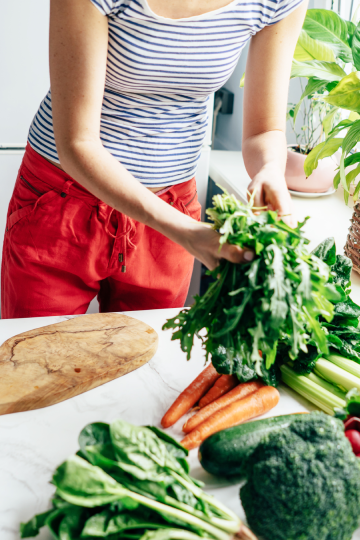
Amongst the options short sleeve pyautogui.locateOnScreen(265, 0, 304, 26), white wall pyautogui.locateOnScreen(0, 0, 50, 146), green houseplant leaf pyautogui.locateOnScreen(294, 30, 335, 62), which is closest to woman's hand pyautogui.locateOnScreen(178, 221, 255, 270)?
short sleeve pyautogui.locateOnScreen(265, 0, 304, 26)

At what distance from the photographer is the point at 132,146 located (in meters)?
1.10

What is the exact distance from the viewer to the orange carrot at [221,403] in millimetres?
841

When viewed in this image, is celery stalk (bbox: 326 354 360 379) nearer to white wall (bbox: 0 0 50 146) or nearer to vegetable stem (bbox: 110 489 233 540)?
vegetable stem (bbox: 110 489 233 540)

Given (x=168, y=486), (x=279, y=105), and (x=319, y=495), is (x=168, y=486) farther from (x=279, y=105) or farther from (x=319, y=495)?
(x=279, y=105)

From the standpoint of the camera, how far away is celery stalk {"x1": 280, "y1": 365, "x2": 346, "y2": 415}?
2.87 feet

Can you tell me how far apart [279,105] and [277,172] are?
224 millimetres

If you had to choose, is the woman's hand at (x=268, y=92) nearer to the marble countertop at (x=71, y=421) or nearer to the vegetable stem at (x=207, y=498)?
the marble countertop at (x=71, y=421)

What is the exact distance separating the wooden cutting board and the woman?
0.17 m

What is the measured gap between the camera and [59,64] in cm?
83

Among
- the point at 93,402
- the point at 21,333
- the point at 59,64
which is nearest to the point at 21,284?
the point at 21,333

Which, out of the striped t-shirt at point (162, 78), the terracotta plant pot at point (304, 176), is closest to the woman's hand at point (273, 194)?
the striped t-shirt at point (162, 78)

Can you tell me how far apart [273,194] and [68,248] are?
20.0 inches

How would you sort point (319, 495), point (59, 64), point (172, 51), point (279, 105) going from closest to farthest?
1. point (319, 495)
2. point (59, 64)
3. point (172, 51)
4. point (279, 105)

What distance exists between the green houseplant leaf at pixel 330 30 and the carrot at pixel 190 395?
34.6 inches
